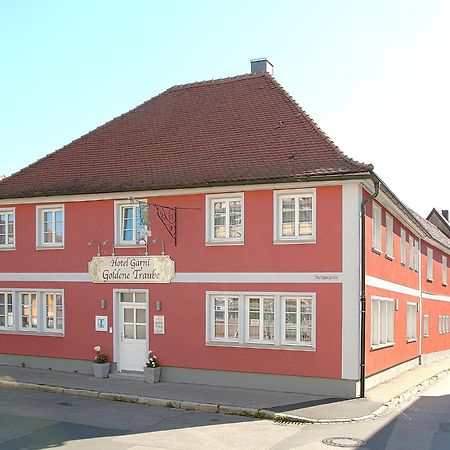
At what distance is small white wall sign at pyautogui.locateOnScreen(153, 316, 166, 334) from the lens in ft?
61.1

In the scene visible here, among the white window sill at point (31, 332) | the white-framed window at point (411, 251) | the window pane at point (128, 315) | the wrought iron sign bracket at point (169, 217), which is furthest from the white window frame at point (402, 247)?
the white window sill at point (31, 332)

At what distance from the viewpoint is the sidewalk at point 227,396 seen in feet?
46.7

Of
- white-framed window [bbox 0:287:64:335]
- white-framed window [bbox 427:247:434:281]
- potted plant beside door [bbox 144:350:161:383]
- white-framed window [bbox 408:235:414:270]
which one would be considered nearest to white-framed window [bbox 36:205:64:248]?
white-framed window [bbox 0:287:64:335]

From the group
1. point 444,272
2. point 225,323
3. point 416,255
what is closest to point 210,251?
point 225,323

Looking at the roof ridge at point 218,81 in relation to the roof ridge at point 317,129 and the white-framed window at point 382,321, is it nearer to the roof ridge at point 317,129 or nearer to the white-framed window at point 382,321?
the roof ridge at point 317,129

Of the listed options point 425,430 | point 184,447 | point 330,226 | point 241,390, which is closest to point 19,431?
point 184,447

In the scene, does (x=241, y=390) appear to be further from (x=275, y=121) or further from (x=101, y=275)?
(x=275, y=121)

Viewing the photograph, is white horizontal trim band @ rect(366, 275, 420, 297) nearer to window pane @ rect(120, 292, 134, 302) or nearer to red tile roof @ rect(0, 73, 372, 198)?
red tile roof @ rect(0, 73, 372, 198)

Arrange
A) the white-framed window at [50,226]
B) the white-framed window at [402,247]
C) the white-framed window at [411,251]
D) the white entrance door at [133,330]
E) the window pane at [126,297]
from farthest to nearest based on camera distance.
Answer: the white-framed window at [411,251]
the white-framed window at [402,247]
the white-framed window at [50,226]
the window pane at [126,297]
the white entrance door at [133,330]

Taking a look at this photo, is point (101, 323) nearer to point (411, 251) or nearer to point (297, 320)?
point (297, 320)

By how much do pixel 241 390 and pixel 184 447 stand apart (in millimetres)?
5958

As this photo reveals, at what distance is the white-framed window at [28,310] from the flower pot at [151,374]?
455 centimetres

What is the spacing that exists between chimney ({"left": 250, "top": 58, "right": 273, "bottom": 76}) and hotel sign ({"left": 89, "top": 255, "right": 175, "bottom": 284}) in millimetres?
7921

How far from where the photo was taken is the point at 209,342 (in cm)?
1786
